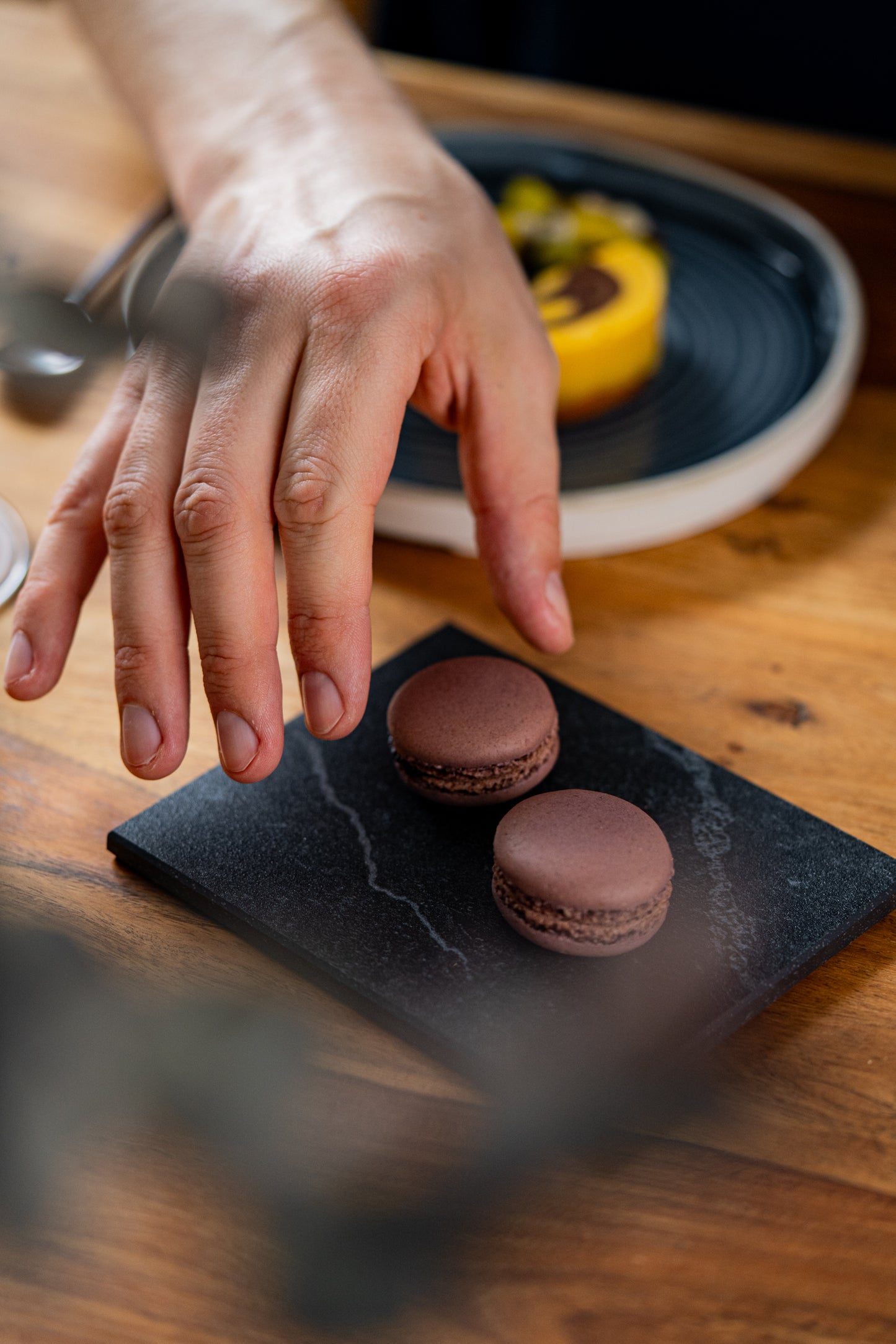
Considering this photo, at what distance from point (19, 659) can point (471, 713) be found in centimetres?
28

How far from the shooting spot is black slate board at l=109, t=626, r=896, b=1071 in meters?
0.57

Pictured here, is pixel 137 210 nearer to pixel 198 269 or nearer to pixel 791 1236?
pixel 198 269

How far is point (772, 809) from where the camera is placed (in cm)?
67

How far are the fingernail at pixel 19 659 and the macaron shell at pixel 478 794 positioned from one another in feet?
0.79

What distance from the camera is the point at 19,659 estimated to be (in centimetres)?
71

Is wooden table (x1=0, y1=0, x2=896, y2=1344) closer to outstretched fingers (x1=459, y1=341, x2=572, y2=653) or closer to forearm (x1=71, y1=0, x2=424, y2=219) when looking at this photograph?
outstretched fingers (x1=459, y1=341, x2=572, y2=653)

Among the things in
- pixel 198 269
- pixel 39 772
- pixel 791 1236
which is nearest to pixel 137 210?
pixel 198 269

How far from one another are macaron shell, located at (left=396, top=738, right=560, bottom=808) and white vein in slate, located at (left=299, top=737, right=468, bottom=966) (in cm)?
4

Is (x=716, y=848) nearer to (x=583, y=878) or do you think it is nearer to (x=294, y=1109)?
(x=583, y=878)

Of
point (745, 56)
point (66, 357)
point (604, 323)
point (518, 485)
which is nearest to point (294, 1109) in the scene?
point (518, 485)

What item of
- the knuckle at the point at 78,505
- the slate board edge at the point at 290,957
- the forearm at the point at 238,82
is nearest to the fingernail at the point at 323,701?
the slate board edge at the point at 290,957

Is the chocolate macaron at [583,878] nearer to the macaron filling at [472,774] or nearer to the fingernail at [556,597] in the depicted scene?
the macaron filling at [472,774]

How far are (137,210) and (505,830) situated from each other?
94cm

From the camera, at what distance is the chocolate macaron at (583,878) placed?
0.58m
